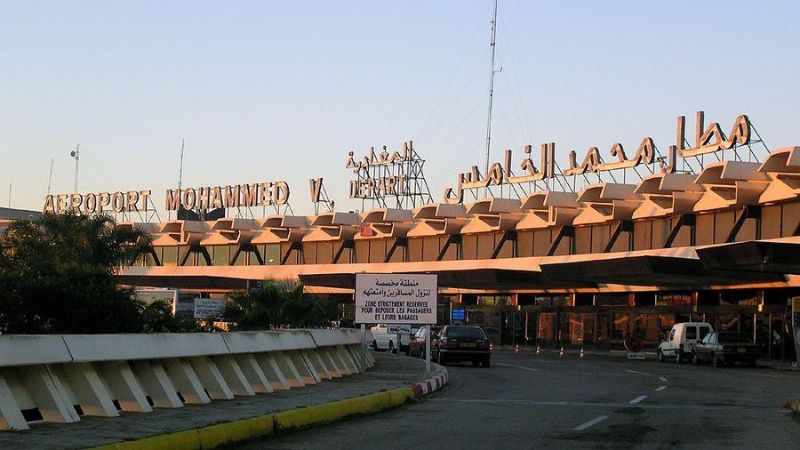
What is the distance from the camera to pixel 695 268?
166 feet

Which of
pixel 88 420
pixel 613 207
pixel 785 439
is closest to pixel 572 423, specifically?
pixel 785 439

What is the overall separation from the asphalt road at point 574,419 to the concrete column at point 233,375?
230cm

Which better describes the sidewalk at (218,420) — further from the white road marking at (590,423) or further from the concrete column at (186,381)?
the white road marking at (590,423)

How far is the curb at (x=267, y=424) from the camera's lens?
12.1m

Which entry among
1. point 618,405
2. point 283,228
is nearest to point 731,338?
point 618,405

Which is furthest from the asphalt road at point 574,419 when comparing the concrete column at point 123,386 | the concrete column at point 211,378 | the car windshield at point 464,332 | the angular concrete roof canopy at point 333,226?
the angular concrete roof canopy at point 333,226

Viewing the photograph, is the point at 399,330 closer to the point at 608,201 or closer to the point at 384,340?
the point at 384,340

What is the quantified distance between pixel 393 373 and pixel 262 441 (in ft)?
50.4

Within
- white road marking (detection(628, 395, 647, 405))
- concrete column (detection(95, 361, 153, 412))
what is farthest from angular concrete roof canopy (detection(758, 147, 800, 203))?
concrete column (detection(95, 361, 153, 412))

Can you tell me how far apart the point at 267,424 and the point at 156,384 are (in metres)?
2.31

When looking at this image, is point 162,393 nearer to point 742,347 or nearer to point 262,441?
point 262,441

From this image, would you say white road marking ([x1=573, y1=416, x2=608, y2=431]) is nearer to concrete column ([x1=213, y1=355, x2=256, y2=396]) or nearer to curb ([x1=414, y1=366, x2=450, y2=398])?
curb ([x1=414, y1=366, x2=450, y2=398])

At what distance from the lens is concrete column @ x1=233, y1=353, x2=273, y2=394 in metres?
20.1

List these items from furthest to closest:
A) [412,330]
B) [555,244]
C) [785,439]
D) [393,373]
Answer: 1. [555,244]
2. [412,330]
3. [393,373]
4. [785,439]
